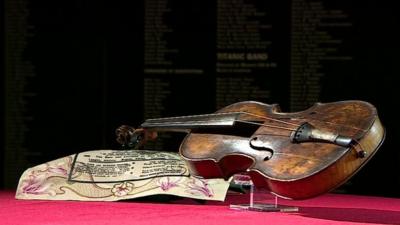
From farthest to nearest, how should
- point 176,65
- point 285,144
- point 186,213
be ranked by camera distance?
point 176,65
point 186,213
point 285,144

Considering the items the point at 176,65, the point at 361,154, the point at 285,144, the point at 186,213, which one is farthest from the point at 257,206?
the point at 176,65

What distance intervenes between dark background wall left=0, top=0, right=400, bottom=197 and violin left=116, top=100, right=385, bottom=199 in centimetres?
90

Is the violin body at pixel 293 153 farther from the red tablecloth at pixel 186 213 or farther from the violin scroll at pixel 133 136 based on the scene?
the violin scroll at pixel 133 136

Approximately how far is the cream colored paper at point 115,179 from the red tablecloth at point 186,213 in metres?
0.05

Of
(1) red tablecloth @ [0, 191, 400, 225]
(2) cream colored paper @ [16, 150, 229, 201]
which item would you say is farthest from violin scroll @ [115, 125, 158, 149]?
(1) red tablecloth @ [0, 191, 400, 225]

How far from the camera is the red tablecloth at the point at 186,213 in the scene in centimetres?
246

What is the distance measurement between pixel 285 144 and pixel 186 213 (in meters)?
0.40

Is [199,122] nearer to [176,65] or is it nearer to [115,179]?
[115,179]

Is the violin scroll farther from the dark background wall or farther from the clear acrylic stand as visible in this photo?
the dark background wall

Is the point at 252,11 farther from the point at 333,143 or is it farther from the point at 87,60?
the point at 333,143

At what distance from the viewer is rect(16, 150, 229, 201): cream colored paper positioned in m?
2.98

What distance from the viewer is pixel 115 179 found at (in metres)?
3.05

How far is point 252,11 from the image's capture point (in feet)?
12.2

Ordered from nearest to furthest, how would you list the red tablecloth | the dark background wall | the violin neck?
the red tablecloth < the violin neck < the dark background wall
